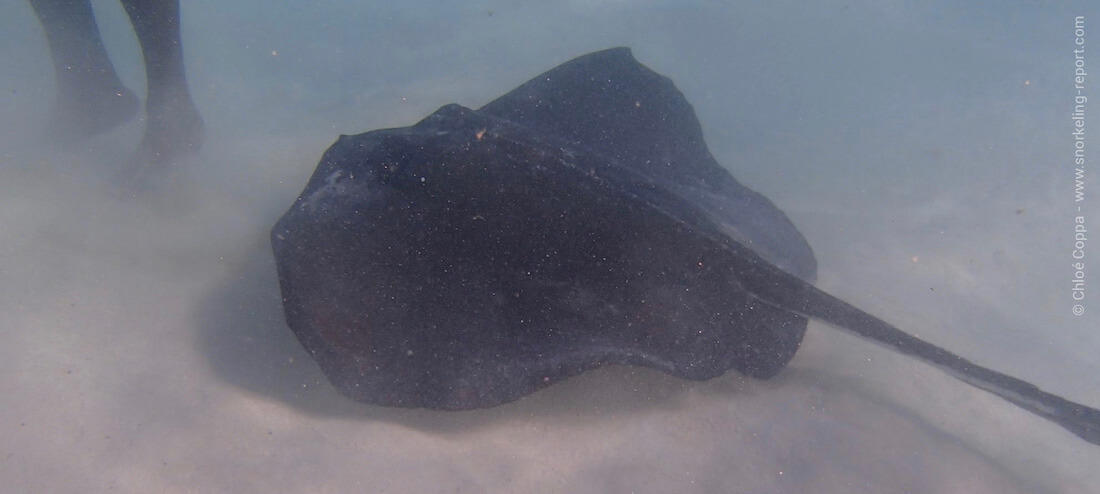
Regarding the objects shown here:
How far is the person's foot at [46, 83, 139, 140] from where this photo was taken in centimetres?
685

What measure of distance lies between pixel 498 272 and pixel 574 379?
1.03 meters

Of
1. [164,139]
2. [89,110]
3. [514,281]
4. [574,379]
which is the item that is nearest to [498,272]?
[514,281]

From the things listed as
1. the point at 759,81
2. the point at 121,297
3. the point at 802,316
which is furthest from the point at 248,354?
the point at 759,81

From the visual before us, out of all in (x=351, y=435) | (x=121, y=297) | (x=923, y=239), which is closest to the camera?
(x=351, y=435)

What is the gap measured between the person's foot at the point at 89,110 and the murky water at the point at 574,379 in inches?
9.8

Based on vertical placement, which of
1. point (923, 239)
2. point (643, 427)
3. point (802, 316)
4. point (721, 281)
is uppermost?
point (721, 281)

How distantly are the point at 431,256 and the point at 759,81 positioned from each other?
1065 cm

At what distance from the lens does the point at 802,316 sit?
12.1ft

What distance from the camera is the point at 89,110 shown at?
7012 mm

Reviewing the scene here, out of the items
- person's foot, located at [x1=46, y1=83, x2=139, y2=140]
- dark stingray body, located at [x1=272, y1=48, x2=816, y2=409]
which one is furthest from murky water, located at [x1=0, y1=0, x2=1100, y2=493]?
dark stingray body, located at [x1=272, y1=48, x2=816, y2=409]

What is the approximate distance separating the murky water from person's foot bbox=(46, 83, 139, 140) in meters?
0.25

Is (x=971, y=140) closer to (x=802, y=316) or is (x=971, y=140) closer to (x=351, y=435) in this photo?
(x=802, y=316)

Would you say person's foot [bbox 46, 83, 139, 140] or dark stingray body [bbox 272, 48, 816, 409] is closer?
dark stingray body [bbox 272, 48, 816, 409]

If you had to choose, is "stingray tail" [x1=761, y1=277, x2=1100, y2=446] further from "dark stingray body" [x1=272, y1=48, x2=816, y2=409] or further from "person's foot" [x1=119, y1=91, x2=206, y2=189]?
"person's foot" [x1=119, y1=91, x2=206, y2=189]
